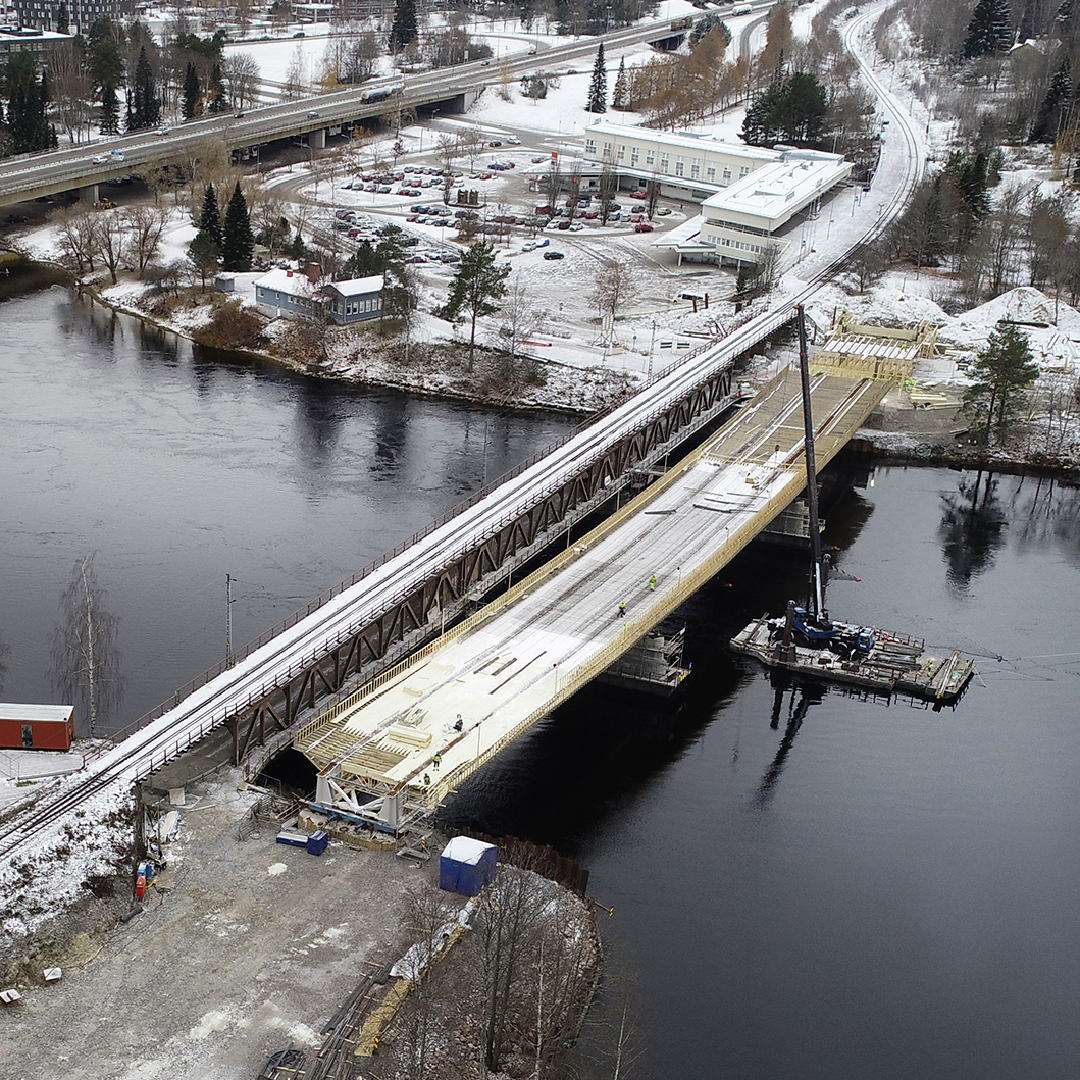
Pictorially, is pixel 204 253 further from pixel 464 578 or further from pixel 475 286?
pixel 464 578

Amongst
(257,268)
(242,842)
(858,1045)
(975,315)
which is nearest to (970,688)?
(858,1045)

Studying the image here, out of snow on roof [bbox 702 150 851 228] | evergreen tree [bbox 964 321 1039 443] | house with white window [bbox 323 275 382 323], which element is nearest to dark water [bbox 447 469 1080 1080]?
evergreen tree [bbox 964 321 1039 443]

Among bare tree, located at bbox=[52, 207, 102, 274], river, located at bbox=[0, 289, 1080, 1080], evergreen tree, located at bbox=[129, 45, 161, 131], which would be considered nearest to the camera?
river, located at bbox=[0, 289, 1080, 1080]

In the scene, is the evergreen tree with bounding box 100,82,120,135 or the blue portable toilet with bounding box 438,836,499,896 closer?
the blue portable toilet with bounding box 438,836,499,896

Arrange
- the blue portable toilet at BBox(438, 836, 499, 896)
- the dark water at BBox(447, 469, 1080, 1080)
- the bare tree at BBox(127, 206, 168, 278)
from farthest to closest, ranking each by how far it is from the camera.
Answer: the bare tree at BBox(127, 206, 168, 278) → the blue portable toilet at BBox(438, 836, 499, 896) → the dark water at BBox(447, 469, 1080, 1080)

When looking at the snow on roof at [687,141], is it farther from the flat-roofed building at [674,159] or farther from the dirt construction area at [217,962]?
the dirt construction area at [217,962]

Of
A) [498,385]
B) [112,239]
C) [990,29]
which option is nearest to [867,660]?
[498,385]

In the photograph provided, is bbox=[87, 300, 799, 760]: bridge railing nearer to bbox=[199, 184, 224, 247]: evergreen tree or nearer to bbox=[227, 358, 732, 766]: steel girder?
bbox=[227, 358, 732, 766]: steel girder
